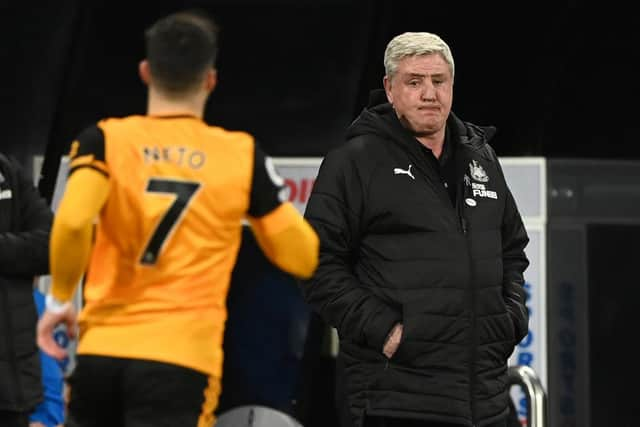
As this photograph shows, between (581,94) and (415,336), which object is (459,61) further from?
(415,336)

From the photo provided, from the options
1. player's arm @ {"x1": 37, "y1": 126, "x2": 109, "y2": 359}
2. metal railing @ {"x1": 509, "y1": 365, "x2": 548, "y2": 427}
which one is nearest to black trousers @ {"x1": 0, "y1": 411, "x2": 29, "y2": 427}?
player's arm @ {"x1": 37, "y1": 126, "x2": 109, "y2": 359}

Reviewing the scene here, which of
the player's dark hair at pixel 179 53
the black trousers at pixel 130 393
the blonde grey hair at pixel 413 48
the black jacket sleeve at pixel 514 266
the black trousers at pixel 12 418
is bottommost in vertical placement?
the black trousers at pixel 12 418

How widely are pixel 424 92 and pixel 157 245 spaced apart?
4.61 feet

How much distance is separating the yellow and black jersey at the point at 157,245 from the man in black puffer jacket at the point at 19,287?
1391mm

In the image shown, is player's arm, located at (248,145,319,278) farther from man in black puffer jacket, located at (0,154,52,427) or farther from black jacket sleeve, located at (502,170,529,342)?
man in black puffer jacket, located at (0,154,52,427)

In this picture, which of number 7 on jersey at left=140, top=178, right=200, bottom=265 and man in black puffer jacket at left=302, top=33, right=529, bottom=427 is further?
man in black puffer jacket at left=302, top=33, right=529, bottom=427

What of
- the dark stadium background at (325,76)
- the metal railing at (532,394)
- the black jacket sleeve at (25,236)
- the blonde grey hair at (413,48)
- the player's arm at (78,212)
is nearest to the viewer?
the player's arm at (78,212)

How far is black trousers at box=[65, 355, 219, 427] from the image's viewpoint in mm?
3623

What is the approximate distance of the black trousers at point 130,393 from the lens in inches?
143

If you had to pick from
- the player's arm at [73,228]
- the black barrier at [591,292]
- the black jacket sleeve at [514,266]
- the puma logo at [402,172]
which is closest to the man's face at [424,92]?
the puma logo at [402,172]

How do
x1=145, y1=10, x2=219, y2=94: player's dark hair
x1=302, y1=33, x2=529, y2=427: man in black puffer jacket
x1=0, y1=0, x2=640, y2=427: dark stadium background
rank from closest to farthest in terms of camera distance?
1. x1=145, y1=10, x2=219, y2=94: player's dark hair
2. x1=302, y1=33, x2=529, y2=427: man in black puffer jacket
3. x1=0, y1=0, x2=640, y2=427: dark stadium background

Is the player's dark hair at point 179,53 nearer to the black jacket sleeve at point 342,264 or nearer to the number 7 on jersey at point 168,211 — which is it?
the number 7 on jersey at point 168,211

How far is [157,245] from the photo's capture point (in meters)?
3.67

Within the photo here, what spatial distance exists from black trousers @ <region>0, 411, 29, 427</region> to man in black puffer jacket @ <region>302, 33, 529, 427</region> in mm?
1157
